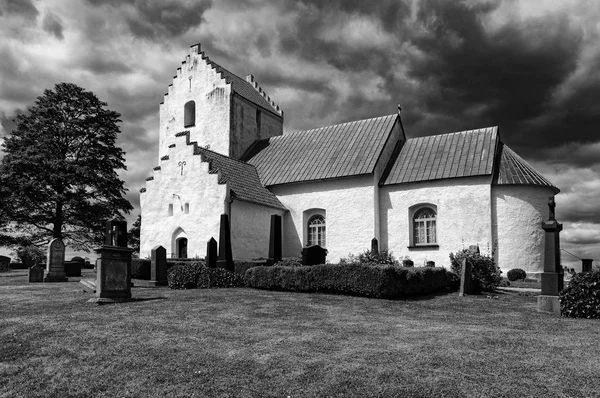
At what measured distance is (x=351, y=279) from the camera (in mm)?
13312

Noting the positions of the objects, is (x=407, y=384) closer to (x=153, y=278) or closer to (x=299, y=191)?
(x=153, y=278)

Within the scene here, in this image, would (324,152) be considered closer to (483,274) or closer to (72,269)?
(483,274)

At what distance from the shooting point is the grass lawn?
18.5 ft

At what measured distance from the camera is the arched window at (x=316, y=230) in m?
24.2

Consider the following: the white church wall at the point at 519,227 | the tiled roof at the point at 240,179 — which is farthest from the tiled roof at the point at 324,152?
the white church wall at the point at 519,227

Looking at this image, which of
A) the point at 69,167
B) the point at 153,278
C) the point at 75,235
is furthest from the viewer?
the point at 75,235

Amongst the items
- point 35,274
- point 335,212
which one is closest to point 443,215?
point 335,212

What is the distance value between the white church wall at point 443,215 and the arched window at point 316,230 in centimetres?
302

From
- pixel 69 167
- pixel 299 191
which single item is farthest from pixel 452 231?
pixel 69 167

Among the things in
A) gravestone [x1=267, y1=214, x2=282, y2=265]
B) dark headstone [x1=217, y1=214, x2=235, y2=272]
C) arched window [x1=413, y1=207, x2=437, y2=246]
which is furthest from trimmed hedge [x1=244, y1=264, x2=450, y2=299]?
arched window [x1=413, y1=207, x2=437, y2=246]

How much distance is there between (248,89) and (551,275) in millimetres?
23700

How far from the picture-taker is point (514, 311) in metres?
11.5

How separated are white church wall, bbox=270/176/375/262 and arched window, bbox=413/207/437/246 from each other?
1.98 metres

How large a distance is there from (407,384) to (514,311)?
704 cm
